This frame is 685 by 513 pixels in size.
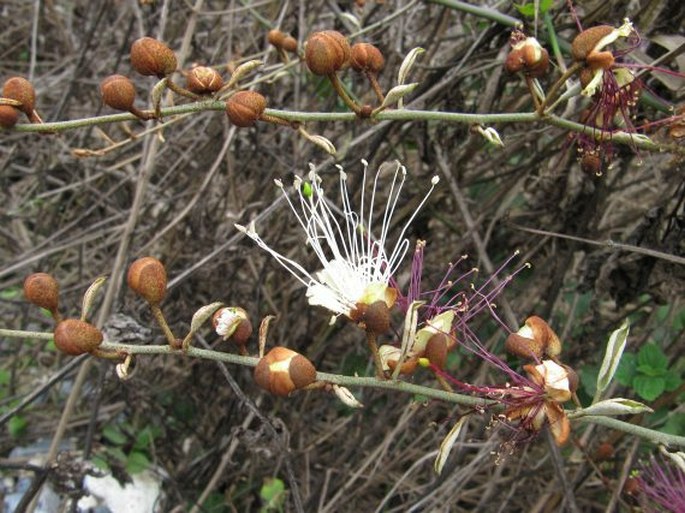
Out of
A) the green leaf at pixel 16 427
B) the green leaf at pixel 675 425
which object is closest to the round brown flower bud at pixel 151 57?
the green leaf at pixel 675 425


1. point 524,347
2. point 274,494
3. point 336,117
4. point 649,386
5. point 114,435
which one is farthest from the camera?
point 114,435

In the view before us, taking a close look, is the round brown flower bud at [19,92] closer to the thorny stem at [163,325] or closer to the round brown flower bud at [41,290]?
the round brown flower bud at [41,290]

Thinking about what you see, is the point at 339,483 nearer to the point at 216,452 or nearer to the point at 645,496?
the point at 216,452

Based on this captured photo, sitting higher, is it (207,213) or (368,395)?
(207,213)

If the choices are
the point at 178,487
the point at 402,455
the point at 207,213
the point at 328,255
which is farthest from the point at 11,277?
the point at 402,455

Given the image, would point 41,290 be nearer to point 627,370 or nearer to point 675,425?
point 627,370

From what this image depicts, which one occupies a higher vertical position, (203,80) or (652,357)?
(203,80)

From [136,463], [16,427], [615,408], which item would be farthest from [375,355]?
[16,427]
